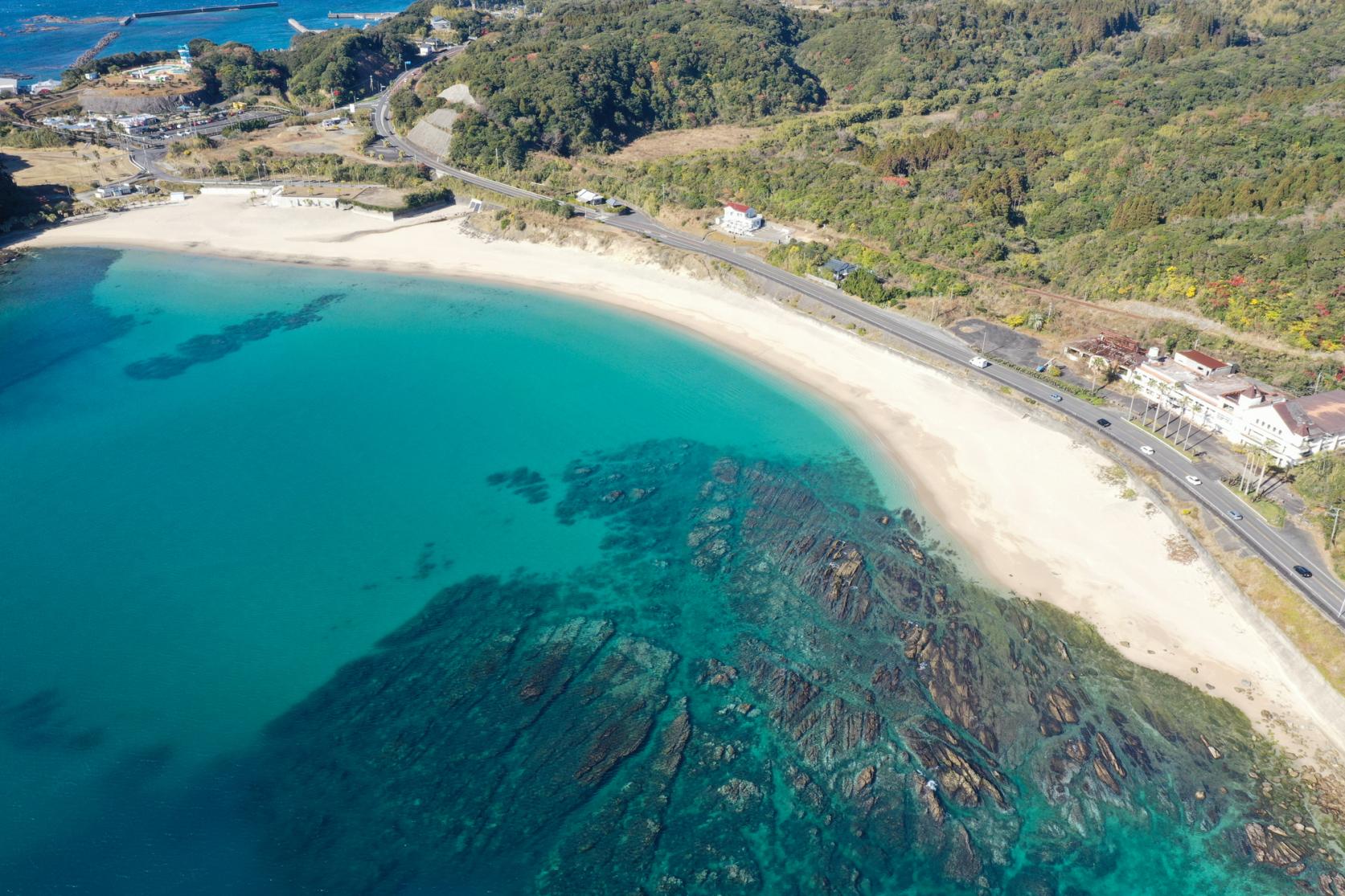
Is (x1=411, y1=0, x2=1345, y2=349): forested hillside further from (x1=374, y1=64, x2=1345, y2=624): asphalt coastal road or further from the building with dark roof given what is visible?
(x1=374, y1=64, x2=1345, y2=624): asphalt coastal road

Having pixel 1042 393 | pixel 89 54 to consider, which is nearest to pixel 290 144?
pixel 89 54

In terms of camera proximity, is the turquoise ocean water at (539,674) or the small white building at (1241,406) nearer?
the turquoise ocean water at (539,674)

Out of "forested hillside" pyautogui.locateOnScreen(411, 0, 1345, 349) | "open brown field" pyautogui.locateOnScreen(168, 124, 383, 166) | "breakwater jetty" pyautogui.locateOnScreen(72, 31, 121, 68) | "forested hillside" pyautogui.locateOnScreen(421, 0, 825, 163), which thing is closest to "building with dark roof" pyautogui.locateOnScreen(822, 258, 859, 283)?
"forested hillside" pyautogui.locateOnScreen(411, 0, 1345, 349)

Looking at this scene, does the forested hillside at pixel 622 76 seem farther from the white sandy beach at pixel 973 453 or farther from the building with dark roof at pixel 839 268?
the building with dark roof at pixel 839 268

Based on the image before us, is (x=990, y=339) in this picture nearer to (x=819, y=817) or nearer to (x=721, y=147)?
(x=819, y=817)

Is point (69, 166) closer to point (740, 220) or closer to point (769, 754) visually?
point (740, 220)

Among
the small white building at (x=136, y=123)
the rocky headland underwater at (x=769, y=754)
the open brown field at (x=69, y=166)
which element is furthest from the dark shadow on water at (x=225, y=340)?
the small white building at (x=136, y=123)
